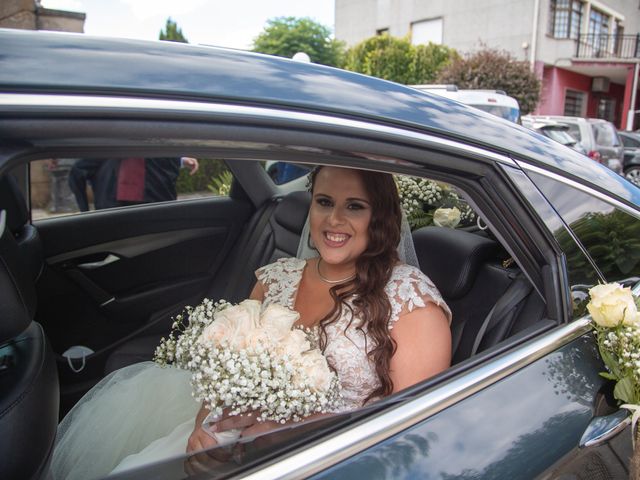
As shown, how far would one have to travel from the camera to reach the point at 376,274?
1.76 meters

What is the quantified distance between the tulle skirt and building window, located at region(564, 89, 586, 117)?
24.8 m

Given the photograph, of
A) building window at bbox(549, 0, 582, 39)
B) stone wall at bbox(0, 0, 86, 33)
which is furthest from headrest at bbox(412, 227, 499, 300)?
building window at bbox(549, 0, 582, 39)

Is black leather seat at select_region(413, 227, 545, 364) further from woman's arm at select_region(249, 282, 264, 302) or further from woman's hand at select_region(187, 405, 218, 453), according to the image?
woman's hand at select_region(187, 405, 218, 453)

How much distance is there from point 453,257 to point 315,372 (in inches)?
33.7

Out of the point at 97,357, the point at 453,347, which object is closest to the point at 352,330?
the point at 453,347

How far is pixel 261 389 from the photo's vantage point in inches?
48.0

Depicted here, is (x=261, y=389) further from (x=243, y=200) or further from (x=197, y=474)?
(x=243, y=200)

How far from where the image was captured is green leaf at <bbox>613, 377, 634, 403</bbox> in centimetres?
126

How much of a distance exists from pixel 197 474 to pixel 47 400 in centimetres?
53

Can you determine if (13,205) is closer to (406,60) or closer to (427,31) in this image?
(406,60)

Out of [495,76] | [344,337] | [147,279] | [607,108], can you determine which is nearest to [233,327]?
[344,337]

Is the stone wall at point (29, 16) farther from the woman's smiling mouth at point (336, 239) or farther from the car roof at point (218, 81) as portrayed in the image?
the car roof at point (218, 81)

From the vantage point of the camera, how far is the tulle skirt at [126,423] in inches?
56.3

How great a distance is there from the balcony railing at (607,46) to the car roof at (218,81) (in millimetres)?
23958
